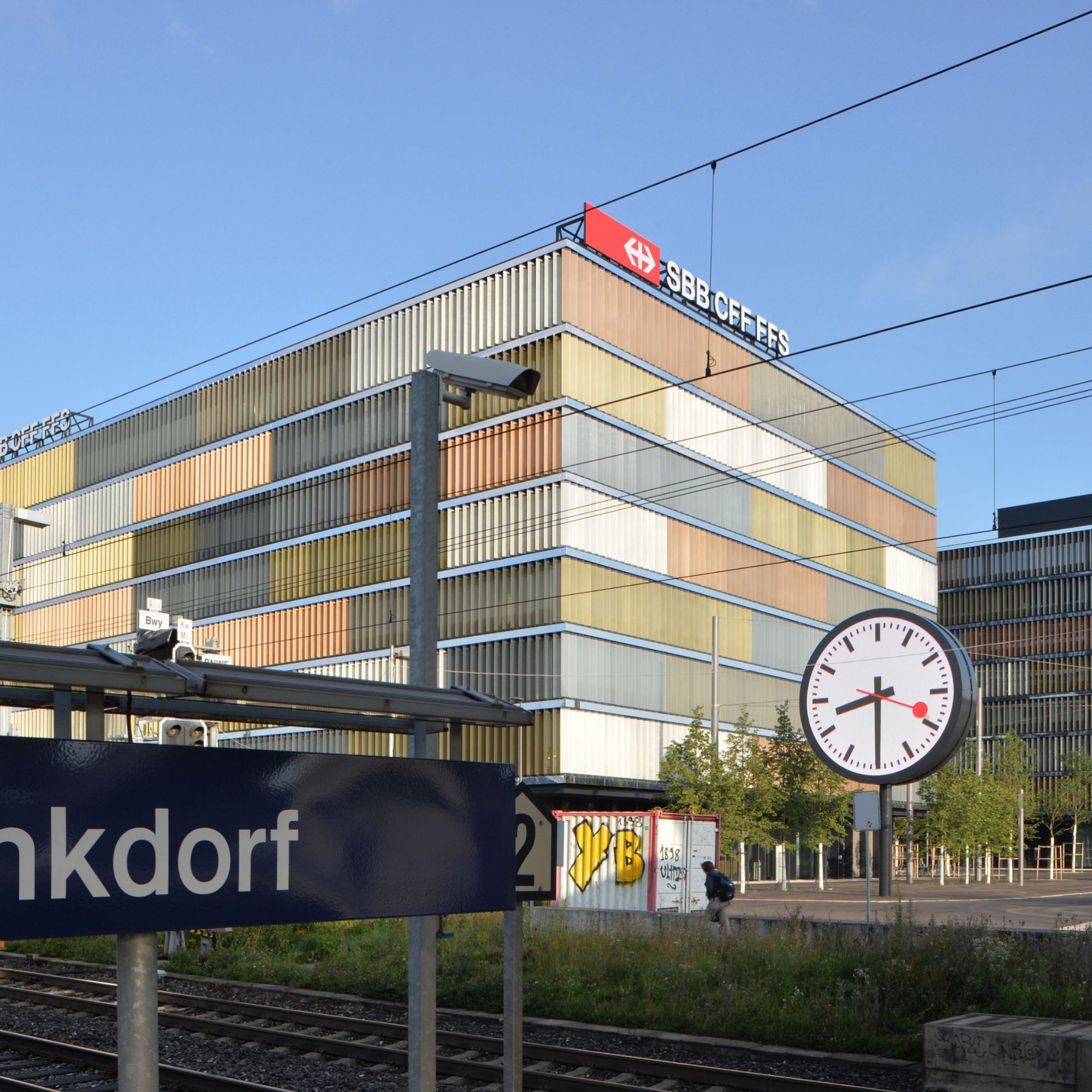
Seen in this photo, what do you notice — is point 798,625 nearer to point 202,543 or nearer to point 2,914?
point 202,543

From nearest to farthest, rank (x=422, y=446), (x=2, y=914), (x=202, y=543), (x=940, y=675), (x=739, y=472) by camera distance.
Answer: (x=2, y=914) < (x=422, y=446) < (x=940, y=675) < (x=739, y=472) < (x=202, y=543)

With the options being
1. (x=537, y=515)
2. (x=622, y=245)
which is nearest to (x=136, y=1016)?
(x=537, y=515)

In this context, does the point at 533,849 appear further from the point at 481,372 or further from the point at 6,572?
the point at 6,572

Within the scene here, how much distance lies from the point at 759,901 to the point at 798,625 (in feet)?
90.4

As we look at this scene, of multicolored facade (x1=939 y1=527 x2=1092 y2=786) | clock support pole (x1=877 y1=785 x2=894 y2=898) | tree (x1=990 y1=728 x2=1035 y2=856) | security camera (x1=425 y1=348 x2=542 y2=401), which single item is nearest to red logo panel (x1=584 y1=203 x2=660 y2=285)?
tree (x1=990 y1=728 x2=1035 y2=856)

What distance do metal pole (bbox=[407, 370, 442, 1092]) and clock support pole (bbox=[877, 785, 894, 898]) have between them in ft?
33.8

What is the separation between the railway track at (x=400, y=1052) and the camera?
43.9 feet

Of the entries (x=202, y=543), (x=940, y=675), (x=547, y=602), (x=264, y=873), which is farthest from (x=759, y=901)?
(x=264, y=873)

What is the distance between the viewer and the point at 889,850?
1856 cm

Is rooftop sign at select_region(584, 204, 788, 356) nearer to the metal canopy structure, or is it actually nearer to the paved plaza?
the paved plaza

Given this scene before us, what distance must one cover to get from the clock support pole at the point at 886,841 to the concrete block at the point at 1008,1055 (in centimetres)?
397

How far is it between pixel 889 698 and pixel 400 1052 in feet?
23.5

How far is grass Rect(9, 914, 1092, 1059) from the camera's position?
15.9 m

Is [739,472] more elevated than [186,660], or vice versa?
[739,472]
